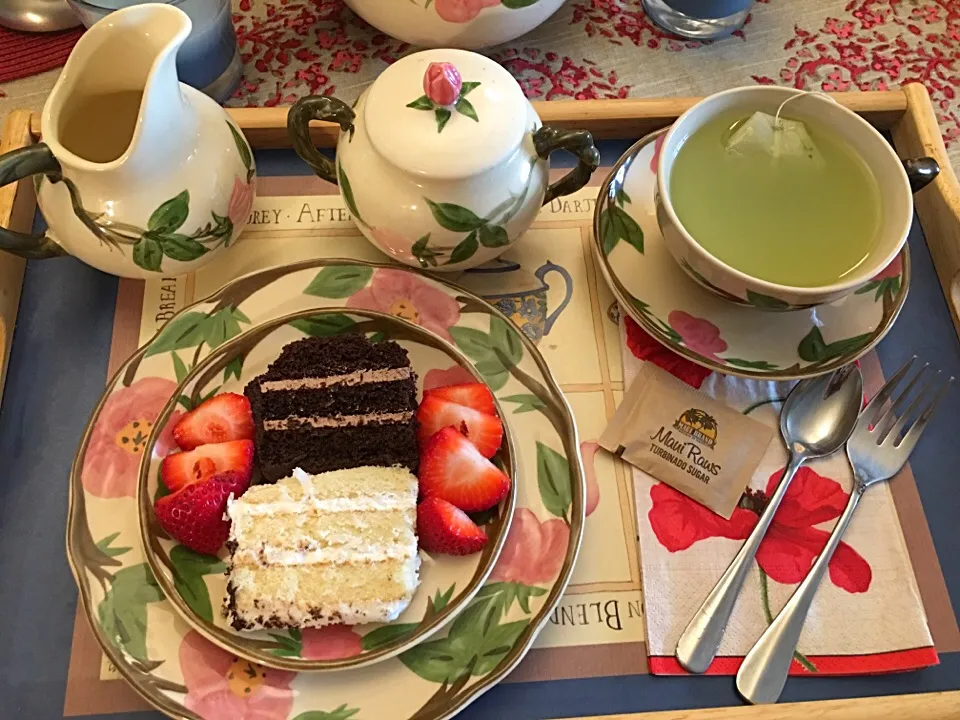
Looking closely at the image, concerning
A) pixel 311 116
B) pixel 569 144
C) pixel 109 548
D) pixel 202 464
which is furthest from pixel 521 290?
pixel 109 548

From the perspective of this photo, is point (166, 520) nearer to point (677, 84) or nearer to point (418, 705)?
point (418, 705)

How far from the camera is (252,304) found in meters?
0.90

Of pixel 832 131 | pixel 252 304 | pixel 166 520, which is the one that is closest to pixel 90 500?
pixel 166 520

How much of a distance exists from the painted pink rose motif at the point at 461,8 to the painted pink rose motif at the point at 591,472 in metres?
0.56

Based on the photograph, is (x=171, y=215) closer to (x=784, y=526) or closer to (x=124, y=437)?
(x=124, y=437)

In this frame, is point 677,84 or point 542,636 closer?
point 542,636

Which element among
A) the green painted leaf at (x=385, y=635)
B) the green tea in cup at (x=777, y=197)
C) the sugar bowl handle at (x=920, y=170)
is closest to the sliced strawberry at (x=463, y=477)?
the green painted leaf at (x=385, y=635)

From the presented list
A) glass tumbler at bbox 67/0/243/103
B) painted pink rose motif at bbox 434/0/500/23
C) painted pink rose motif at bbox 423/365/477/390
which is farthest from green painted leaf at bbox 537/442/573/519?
glass tumbler at bbox 67/0/243/103

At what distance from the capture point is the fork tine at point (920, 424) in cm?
87

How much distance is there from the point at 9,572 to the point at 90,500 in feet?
→ 0.37

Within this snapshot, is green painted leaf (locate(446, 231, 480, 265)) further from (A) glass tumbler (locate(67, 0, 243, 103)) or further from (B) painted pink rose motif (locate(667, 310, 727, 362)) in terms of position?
(A) glass tumbler (locate(67, 0, 243, 103))

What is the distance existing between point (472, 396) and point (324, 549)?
218mm

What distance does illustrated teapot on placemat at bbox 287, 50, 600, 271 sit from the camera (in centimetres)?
76

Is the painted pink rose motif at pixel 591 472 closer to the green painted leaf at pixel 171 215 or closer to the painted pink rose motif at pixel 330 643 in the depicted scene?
the painted pink rose motif at pixel 330 643
